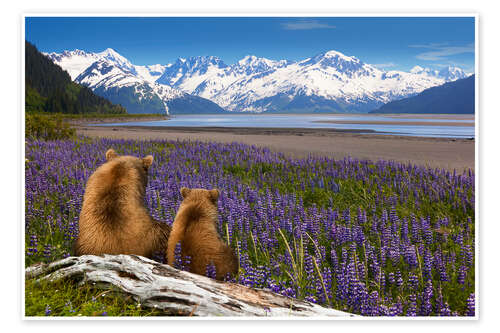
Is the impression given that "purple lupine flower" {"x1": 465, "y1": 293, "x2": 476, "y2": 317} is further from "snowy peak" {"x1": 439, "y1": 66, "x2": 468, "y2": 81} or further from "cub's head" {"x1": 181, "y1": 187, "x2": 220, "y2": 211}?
"snowy peak" {"x1": 439, "y1": 66, "x2": 468, "y2": 81}

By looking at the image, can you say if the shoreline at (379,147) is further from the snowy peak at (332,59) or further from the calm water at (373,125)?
the calm water at (373,125)

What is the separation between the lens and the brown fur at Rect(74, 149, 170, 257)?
322cm

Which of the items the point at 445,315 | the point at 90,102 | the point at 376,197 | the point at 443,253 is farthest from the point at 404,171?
the point at 90,102

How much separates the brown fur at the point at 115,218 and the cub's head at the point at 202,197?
0.40 metres

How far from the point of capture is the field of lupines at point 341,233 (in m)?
3.65

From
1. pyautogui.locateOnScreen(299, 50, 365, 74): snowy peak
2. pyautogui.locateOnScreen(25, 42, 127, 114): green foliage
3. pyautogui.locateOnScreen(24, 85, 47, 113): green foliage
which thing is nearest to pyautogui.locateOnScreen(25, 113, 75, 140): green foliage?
pyautogui.locateOnScreen(24, 85, 47, 113): green foliage

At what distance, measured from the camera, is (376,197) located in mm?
8117

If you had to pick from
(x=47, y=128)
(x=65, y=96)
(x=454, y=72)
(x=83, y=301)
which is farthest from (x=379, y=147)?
(x=65, y=96)

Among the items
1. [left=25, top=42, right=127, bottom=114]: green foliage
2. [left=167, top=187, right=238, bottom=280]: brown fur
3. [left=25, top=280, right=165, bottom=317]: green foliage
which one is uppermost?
[left=25, top=42, right=127, bottom=114]: green foliage

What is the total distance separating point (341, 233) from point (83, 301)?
3203mm

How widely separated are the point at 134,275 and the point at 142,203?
0.62m

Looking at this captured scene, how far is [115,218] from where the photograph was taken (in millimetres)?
3197

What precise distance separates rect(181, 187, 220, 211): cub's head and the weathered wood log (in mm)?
658
